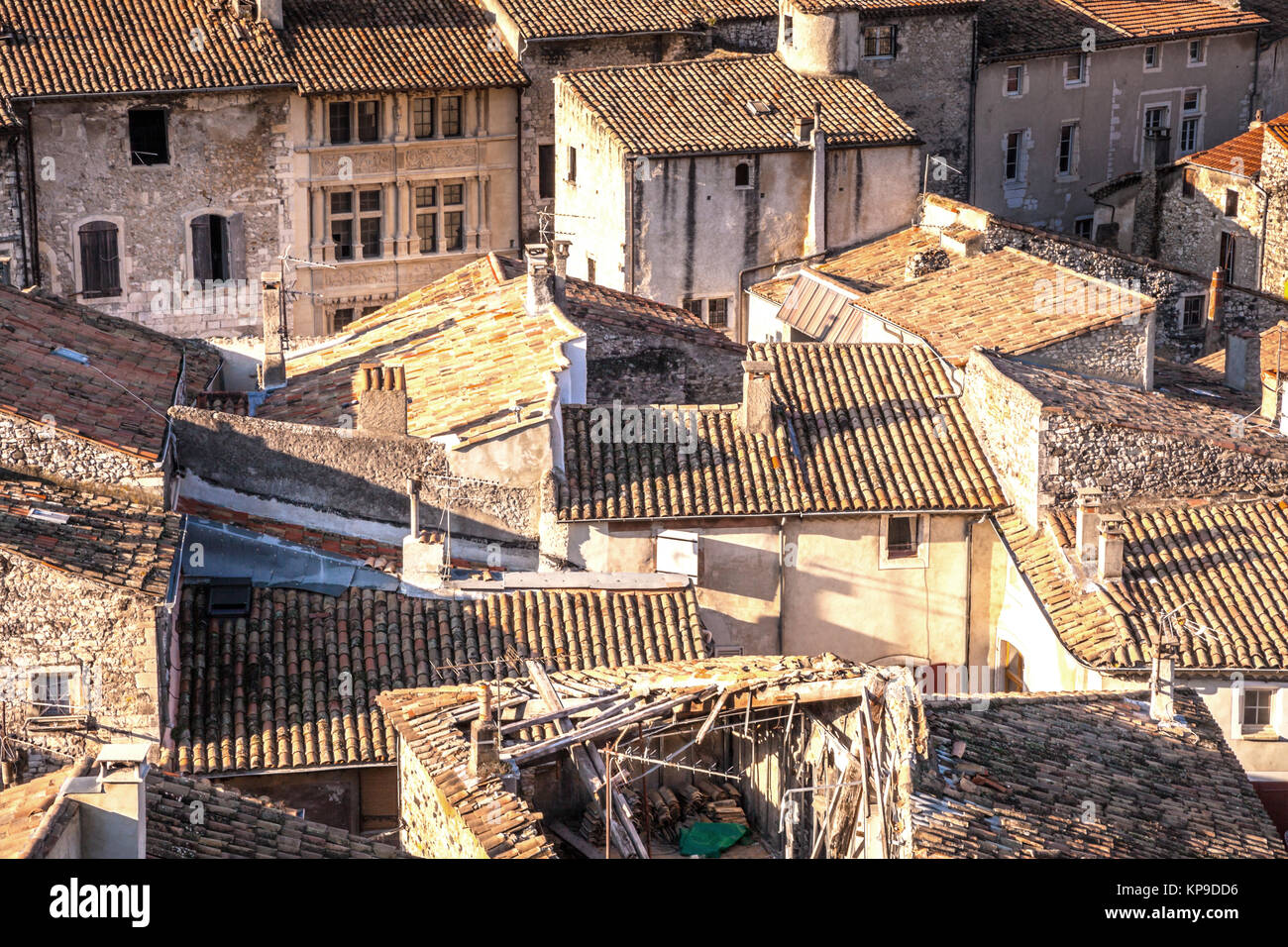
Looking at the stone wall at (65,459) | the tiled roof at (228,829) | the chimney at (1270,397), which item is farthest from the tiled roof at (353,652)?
the chimney at (1270,397)

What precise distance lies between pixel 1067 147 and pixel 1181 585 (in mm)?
23658

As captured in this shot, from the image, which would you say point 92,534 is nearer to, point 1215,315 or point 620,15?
point 1215,315

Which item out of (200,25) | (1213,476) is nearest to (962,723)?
(1213,476)

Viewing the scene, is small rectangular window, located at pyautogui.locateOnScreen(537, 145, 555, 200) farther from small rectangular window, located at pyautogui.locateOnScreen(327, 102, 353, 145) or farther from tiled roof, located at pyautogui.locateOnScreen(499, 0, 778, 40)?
small rectangular window, located at pyautogui.locateOnScreen(327, 102, 353, 145)

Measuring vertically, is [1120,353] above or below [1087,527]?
above

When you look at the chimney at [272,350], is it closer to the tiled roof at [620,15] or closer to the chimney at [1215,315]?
the tiled roof at [620,15]

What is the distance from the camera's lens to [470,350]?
28.4 m

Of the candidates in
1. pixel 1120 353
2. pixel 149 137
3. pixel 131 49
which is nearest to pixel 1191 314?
pixel 1120 353

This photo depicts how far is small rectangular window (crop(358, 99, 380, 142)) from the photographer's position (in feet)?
136

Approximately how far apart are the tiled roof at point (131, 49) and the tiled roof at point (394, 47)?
758mm

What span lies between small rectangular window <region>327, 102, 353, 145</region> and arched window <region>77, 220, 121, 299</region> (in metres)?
4.89

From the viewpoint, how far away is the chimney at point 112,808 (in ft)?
36.8

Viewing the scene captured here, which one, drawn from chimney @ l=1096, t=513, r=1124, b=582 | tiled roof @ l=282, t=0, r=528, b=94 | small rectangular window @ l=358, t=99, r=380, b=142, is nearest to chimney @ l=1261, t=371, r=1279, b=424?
chimney @ l=1096, t=513, r=1124, b=582
